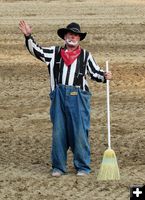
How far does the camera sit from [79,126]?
306 inches

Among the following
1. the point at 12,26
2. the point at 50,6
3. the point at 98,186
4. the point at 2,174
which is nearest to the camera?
the point at 98,186

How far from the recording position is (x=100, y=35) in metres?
21.1

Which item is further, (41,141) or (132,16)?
(132,16)

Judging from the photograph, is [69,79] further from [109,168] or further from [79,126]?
[109,168]

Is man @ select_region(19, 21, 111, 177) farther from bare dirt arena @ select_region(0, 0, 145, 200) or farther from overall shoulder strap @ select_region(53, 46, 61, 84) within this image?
bare dirt arena @ select_region(0, 0, 145, 200)

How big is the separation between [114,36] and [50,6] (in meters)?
12.3

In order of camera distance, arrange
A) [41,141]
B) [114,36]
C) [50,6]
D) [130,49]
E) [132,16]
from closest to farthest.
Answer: [41,141], [130,49], [114,36], [132,16], [50,6]

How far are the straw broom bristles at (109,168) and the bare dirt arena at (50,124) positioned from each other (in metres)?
0.07

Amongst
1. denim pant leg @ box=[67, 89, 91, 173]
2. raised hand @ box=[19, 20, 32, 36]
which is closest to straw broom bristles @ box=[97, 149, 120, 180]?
denim pant leg @ box=[67, 89, 91, 173]

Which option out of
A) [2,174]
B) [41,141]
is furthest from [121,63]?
[2,174]

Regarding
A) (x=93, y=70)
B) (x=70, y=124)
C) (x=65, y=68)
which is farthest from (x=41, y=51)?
(x=70, y=124)

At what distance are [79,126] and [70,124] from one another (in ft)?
0.31

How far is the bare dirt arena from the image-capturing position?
7.61 metres

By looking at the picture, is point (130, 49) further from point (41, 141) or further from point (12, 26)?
point (41, 141)
